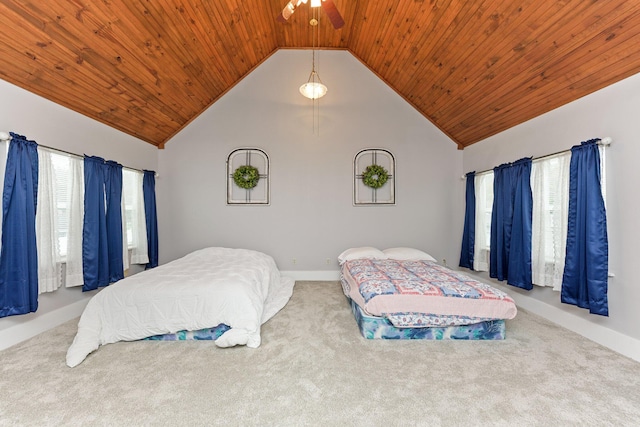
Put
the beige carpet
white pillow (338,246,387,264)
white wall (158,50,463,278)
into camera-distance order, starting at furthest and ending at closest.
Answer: white wall (158,50,463,278), white pillow (338,246,387,264), the beige carpet

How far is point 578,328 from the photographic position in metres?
2.72

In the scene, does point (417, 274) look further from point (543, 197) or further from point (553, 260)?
point (543, 197)

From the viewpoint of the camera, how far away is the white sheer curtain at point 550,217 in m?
2.89

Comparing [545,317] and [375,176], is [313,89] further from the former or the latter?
[545,317]

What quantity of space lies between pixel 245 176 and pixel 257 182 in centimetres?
23

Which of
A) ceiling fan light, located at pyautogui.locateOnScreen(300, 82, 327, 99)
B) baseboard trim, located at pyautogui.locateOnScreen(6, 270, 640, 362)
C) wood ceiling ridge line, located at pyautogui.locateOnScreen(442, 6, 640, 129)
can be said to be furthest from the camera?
ceiling fan light, located at pyautogui.locateOnScreen(300, 82, 327, 99)

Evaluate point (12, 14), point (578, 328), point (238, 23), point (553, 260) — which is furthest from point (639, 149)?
point (12, 14)

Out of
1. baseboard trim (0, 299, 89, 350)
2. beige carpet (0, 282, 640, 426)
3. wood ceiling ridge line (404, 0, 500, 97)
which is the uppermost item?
wood ceiling ridge line (404, 0, 500, 97)

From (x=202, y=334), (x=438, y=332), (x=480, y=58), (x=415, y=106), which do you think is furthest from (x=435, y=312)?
(x=415, y=106)

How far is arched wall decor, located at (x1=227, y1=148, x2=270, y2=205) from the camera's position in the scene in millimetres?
4871

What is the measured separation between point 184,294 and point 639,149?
13.7ft

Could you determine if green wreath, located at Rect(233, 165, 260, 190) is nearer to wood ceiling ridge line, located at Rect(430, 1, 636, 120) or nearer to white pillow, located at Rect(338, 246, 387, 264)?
white pillow, located at Rect(338, 246, 387, 264)

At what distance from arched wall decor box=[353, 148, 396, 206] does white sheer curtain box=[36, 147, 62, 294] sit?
400 centimetres

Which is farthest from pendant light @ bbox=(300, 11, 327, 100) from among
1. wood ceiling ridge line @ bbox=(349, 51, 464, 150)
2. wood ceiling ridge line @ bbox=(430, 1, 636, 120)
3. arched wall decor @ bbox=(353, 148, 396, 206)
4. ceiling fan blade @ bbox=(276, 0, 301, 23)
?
wood ceiling ridge line @ bbox=(430, 1, 636, 120)
